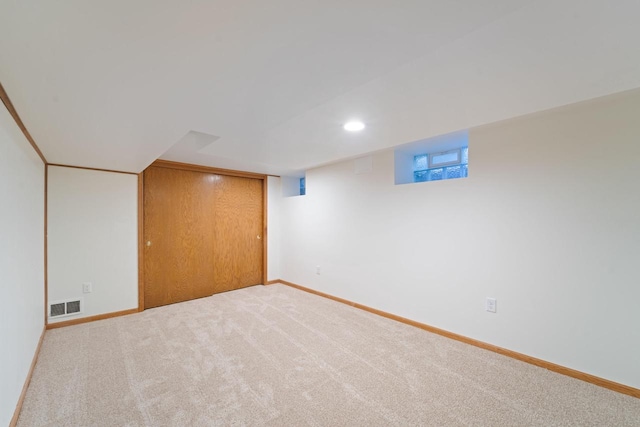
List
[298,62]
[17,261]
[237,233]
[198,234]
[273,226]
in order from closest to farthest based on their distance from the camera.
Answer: [298,62] → [17,261] → [198,234] → [237,233] → [273,226]

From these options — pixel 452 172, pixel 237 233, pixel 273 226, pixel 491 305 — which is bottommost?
pixel 491 305

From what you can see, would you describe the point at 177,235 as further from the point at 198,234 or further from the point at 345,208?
the point at 345,208

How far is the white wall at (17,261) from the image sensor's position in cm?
146

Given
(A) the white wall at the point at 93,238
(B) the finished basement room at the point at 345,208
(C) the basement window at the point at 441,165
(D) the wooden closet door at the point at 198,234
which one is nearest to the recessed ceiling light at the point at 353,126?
(B) the finished basement room at the point at 345,208

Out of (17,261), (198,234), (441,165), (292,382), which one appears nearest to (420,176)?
(441,165)

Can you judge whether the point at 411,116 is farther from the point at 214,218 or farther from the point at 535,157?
the point at 214,218

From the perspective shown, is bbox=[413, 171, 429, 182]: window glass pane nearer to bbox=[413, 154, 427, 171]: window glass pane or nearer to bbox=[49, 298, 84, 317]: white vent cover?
bbox=[413, 154, 427, 171]: window glass pane

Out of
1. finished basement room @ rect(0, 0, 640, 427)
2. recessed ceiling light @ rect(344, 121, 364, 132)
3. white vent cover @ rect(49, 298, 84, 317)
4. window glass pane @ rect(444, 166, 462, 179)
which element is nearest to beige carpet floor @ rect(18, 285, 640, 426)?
finished basement room @ rect(0, 0, 640, 427)

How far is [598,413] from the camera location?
1.66 meters

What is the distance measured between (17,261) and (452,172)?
3.84 meters

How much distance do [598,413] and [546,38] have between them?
88.0 inches

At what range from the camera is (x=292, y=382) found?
6.46ft

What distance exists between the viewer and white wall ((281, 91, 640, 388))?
188cm

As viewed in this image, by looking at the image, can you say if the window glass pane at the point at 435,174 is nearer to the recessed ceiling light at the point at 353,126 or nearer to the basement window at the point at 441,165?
the basement window at the point at 441,165
